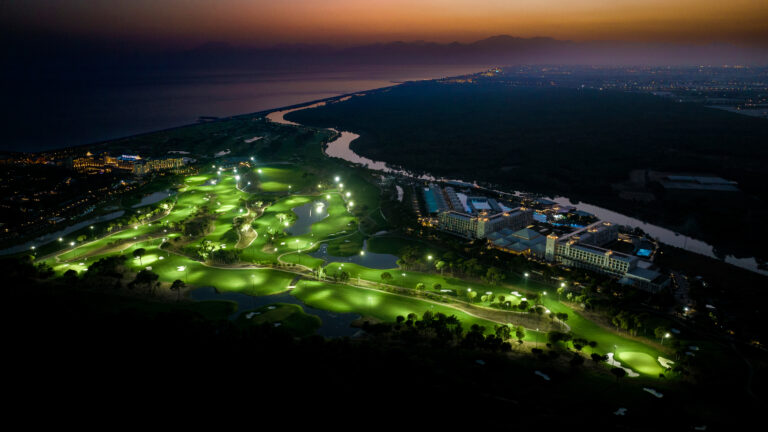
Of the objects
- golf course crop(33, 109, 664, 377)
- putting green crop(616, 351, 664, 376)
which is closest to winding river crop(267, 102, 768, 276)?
golf course crop(33, 109, 664, 377)

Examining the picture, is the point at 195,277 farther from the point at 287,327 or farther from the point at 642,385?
the point at 642,385

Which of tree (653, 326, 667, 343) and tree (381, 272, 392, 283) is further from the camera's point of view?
tree (381, 272, 392, 283)

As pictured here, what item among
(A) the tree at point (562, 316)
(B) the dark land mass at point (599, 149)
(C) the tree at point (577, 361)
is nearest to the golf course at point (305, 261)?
(A) the tree at point (562, 316)

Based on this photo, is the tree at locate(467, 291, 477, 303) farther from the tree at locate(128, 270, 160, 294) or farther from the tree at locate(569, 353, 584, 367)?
the tree at locate(128, 270, 160, 294)

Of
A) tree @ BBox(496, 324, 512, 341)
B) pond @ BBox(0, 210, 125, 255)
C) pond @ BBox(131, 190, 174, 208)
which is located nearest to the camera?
tree @ BBox(496, 324, 512, 341)

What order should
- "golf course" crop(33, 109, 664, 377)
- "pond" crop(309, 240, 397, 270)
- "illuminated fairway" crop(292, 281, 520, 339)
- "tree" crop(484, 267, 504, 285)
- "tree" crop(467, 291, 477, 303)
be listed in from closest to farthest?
"golf course" crop(33, 109, 664, 377) → "illuminated fairway" crop(292, 281, 520, 339) → "tree" crop(467, 291, 477, 303) → "tree" crop(484, 267, 504, 285) → "pond" crop(309, 240, 397, 270)

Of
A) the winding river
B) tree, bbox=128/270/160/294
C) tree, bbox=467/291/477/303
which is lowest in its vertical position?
the winding river
